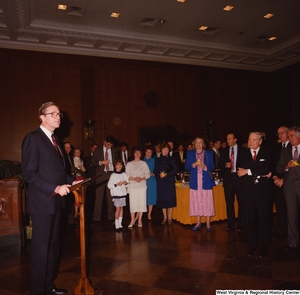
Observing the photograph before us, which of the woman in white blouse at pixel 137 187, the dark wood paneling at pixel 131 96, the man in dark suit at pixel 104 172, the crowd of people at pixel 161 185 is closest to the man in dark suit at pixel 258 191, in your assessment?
the crowd of people at pixel 161 185

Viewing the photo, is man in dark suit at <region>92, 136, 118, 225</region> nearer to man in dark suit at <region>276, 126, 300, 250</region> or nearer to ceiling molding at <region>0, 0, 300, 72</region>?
man in dark suit at <region>276, 126, 300, 250</region>

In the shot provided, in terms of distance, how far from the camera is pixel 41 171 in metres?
2.60

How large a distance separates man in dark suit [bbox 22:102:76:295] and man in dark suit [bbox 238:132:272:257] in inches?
94.8

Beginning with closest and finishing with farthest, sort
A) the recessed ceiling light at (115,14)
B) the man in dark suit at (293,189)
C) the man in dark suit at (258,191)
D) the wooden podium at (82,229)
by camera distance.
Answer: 1. the wooden podium at (82,229)
2. the man in dark suit at (258,191)
3. the man in dark suit at (293,189)
4. the recessed ceiling light at (115,14)

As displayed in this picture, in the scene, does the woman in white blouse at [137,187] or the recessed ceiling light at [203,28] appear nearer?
the woman in white blouse at [137,187]

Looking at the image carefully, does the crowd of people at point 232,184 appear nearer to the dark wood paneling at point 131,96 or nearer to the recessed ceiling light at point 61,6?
the recessed ceiling light at point 61,6

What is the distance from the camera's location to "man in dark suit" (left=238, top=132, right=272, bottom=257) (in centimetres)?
375

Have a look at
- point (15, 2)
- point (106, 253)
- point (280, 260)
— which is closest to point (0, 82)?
point (15, 2)

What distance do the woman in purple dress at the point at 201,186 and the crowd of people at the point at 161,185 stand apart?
2cm

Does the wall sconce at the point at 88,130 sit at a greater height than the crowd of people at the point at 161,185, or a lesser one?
greater

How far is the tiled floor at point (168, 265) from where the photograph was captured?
2.98m

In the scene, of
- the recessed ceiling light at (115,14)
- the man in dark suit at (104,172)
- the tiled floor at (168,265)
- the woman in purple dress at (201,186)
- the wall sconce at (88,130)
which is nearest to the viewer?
the tiled floor at (168,265)

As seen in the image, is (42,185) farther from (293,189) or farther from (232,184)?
(232,184)

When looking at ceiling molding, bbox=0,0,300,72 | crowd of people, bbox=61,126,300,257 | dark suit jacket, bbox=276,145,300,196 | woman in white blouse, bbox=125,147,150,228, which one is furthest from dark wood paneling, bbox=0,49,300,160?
dark suit jacket, bbox=276,145,300,196
